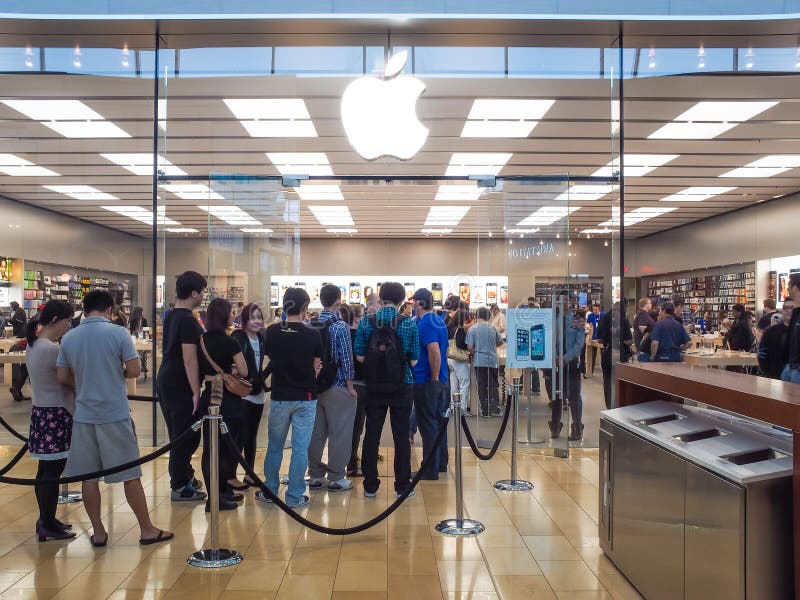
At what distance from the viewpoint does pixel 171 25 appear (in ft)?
22.0

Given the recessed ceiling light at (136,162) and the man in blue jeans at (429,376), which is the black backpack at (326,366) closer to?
the man in blue jeans at (429,376)

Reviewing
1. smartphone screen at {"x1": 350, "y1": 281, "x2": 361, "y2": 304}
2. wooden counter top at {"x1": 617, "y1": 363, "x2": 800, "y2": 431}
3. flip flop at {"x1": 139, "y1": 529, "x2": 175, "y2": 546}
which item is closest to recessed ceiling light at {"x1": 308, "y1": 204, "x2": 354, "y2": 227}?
smartphone screen at {"x1": 350, "y1": 281, "x2": 361, "y2": 304}

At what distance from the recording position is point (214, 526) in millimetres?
3977

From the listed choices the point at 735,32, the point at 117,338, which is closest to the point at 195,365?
the point at 117,338

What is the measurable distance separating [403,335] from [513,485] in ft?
5.12

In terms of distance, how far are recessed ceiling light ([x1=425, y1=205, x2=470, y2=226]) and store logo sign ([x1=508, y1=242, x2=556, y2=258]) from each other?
754cm

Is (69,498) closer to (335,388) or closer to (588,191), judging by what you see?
(335,388)

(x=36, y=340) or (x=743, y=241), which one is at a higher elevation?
(x=743, y=241)

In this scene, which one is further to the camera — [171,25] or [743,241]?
[743,241]

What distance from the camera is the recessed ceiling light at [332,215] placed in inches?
587

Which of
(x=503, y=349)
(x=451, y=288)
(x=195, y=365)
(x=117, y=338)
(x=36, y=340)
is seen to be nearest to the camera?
(x=117, y=338)

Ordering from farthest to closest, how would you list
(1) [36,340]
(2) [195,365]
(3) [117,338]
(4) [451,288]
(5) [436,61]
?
(4) [451,288] → (5) [436,61] → (2) [195,365] → (1) [36,340] → (3) [117,338]

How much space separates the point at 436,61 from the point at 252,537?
16.7 feet

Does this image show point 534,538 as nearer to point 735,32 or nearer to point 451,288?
point 735,32
